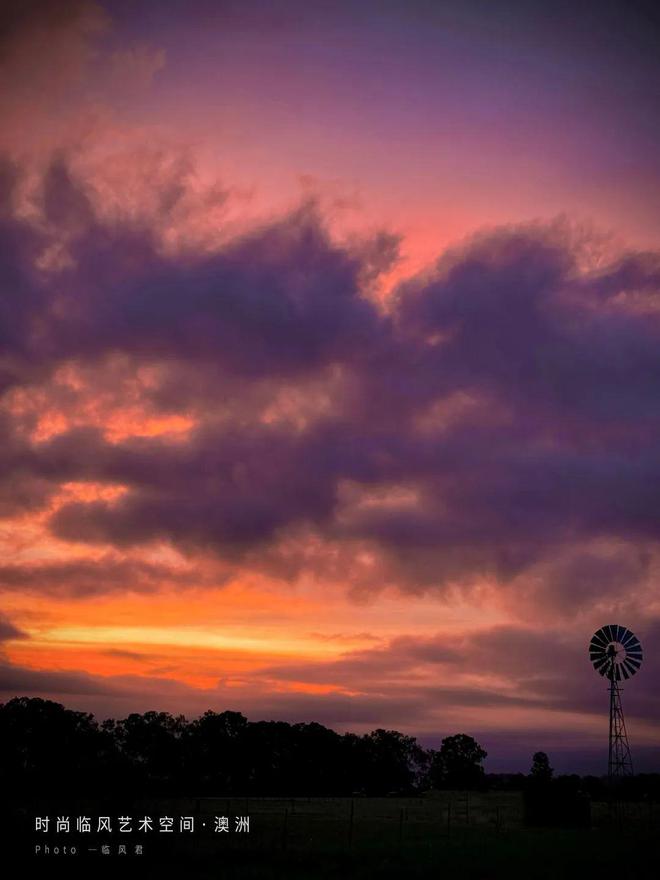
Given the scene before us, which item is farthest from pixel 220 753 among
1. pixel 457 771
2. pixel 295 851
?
pixel 295 851

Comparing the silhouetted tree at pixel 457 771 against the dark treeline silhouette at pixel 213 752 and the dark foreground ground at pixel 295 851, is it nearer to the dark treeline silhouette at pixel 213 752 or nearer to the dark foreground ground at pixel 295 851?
the dark treeline silhouette at pixel 213 752

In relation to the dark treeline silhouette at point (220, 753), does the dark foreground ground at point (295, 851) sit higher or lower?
higher

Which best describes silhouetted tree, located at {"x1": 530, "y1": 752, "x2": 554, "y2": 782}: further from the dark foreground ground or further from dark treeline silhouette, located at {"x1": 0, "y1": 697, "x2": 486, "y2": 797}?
the dark foreground ground

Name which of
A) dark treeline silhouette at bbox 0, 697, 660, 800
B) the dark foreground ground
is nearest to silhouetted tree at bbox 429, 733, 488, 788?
dark treeline silhouette at bbox 0, 697, 660, 800

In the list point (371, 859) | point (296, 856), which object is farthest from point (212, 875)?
point (371, 859)

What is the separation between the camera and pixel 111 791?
46.7 meters

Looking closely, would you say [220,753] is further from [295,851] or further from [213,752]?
[295,851]

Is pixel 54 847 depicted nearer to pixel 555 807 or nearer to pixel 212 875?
pixel 212 875

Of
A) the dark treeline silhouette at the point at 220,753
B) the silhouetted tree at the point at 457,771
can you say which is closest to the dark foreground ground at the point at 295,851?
the dark treeline silhouette at the point at 220,753

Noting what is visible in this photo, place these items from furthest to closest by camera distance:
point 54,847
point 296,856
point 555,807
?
point 555,807, point 296,856, point 54,847

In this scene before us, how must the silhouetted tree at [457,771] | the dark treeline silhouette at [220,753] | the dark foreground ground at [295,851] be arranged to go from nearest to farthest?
1. the dark foreground ground at [295,851]
2. the dark treeline silhouette at [220,753]
3. the silhouetted tree at [457,771]

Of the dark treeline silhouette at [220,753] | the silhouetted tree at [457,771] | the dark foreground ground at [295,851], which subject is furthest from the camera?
the silhouetted tree at [457,771]

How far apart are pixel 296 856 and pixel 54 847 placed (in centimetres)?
1296

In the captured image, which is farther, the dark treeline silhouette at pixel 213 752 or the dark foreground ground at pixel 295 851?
the dark treeline silhouette at pixel 213 752
